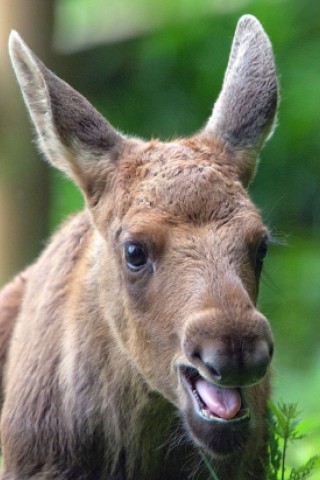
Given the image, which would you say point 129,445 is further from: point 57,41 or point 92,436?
point 57,41

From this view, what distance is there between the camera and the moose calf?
6566mm

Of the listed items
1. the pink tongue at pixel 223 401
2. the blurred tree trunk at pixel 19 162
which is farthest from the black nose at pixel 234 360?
the blurred tree trunk at pixel 19 162

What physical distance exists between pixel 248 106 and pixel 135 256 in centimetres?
134

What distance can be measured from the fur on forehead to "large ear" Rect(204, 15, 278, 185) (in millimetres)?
155

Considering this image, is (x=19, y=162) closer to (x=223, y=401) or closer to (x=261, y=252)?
(x=261, y=252)

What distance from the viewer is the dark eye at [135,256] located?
7.06 m

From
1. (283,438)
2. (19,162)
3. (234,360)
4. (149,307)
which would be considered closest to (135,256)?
(149,307)

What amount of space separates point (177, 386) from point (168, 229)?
2.67 ft

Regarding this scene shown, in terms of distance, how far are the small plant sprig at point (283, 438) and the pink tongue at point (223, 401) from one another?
0.89 m

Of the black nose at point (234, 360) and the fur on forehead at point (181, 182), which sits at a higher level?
the fur on forehead at point (181, 182)

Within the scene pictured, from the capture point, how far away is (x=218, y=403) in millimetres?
6539

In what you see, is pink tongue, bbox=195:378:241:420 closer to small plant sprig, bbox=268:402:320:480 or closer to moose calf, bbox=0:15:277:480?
moose calf, bbox=0:15:277:480

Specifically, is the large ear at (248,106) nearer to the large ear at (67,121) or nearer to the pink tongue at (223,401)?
the large ear at (67,121)

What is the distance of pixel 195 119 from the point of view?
1570 centimetres
